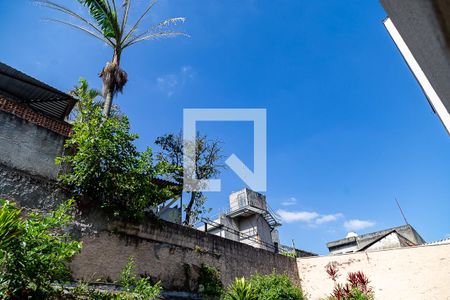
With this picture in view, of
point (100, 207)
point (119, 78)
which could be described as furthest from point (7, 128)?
point (119, 78)

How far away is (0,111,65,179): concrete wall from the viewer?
7.43 m

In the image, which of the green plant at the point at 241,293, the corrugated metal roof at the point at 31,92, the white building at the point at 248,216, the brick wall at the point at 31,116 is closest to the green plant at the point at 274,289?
the green plant at the point at 241,293

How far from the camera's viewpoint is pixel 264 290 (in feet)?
30.1

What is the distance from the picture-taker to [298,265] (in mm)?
14945

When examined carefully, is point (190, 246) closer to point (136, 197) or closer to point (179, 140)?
point (136, 197)

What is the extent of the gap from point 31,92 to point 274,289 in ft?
35.5

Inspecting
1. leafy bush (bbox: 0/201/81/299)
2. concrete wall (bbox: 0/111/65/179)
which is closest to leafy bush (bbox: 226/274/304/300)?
leafy bush (bbox: 0/201/81/299)

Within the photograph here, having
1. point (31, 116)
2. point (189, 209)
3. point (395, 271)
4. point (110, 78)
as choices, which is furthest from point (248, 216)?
point (31, 116)

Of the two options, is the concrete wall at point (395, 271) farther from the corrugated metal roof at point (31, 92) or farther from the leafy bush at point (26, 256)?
the corrugated metal roof at point (31, 92)

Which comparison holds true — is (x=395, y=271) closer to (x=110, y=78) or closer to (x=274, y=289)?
(x=274, y=289)

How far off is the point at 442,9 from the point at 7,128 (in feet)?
29.7

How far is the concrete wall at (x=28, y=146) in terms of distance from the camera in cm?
743

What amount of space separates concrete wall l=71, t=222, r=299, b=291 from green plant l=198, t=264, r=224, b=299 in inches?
8.9

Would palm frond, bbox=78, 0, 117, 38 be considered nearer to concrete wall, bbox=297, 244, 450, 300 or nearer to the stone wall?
the stone wall
